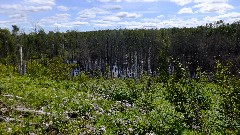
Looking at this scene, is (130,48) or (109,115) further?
(130,48)

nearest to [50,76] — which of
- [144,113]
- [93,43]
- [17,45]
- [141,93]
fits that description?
[141,93]

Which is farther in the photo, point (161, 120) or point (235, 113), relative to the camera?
point (161, 120)

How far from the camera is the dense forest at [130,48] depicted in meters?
92.2

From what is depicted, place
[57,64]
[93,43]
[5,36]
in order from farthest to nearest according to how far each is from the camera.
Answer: [93,43] → [5,36] → [57,64]

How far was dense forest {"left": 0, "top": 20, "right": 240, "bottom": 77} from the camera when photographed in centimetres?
9219

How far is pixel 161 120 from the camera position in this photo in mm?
15914

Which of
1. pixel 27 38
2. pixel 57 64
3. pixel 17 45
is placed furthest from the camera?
pixel 27 38

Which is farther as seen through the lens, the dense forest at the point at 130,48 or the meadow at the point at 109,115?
the dense forest at the point at 130,48

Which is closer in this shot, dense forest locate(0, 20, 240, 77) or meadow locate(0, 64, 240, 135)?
meadow locate(0, 64, 240, 135)

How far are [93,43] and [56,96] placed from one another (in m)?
102

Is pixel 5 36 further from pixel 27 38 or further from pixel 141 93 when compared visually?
pixel 141 93

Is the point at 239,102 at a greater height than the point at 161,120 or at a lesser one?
greater

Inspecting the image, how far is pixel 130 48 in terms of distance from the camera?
109312 mm

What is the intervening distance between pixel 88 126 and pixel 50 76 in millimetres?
19167
